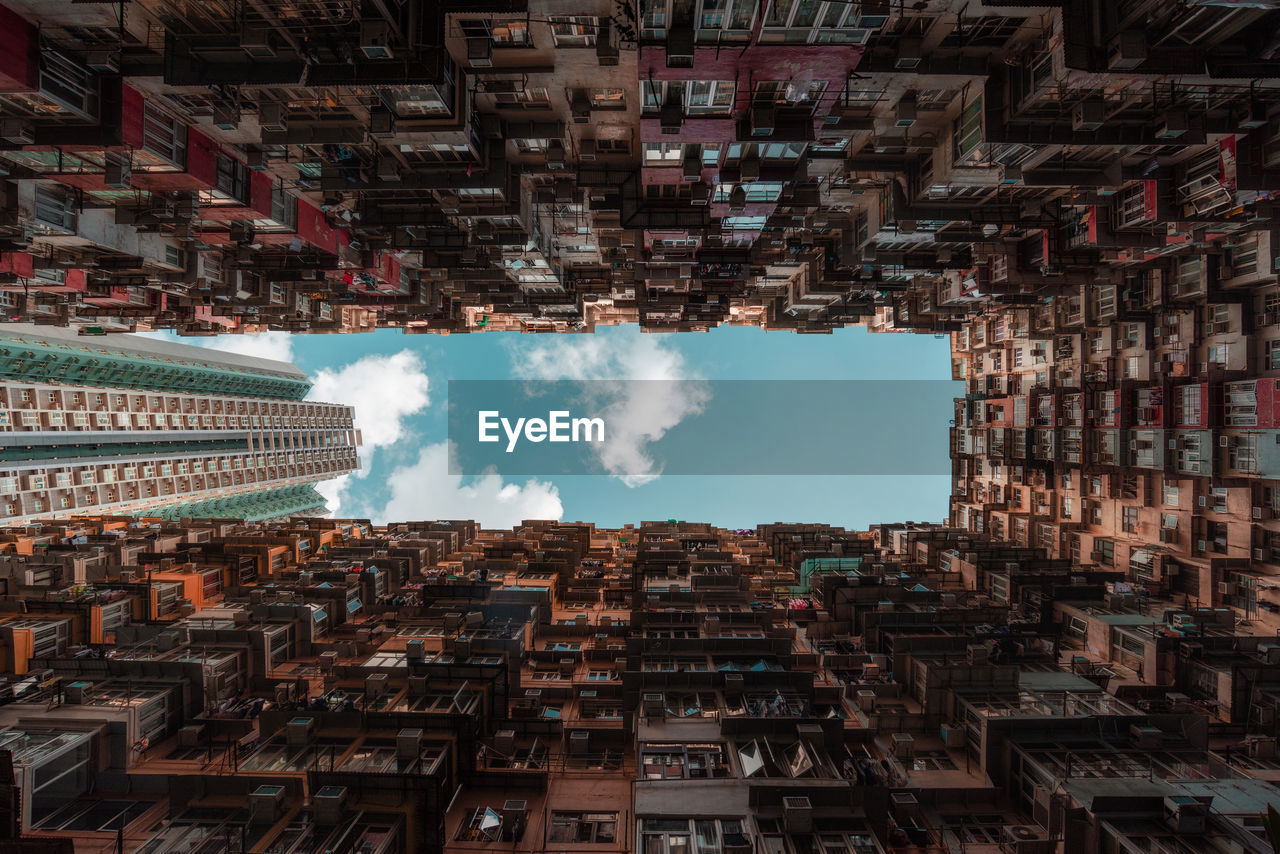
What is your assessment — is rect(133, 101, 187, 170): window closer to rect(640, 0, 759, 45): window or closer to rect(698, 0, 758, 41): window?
rect(640, 0, 759, 45): window

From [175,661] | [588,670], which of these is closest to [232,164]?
[175,661]

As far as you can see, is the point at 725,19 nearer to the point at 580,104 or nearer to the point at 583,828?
the point at 580,104

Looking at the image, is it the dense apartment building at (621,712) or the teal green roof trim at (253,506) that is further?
the teal green roof trim at (253,506)

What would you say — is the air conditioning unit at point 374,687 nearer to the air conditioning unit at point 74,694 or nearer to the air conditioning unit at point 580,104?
the air conditioning unit at point 74,694

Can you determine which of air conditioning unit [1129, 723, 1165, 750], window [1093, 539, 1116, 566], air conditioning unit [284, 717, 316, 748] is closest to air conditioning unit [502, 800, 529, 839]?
air conditioning unit [284, 717, 316, 748]

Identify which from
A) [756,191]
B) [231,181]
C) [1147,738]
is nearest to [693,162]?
[756,191]

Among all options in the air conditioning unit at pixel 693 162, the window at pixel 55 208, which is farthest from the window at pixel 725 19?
the window at pixel 55 208
